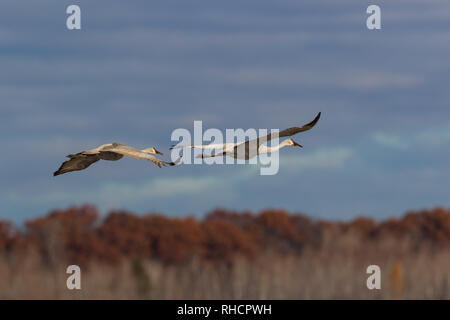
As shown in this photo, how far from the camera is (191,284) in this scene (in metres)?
35.2

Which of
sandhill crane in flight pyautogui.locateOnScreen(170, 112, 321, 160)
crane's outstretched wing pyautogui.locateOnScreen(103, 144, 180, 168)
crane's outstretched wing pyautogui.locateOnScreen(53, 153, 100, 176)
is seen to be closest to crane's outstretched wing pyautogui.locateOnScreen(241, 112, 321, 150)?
sandhill crane in flight pyautogui.locateOnScreen(170, 112, 321, 160)

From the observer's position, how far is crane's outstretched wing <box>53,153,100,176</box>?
11.4 ft

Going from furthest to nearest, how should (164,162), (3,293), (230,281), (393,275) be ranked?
(393,275), (230,281), (3,293), (164,162)

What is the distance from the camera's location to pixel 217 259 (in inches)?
1634

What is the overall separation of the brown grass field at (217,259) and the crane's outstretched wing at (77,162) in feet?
92.4

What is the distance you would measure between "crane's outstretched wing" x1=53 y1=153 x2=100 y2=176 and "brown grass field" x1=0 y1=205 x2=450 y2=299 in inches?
1109

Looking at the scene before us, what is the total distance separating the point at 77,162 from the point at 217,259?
38.4 m

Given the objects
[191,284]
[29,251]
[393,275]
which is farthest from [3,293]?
[393,275]

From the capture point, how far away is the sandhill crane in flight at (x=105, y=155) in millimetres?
3307

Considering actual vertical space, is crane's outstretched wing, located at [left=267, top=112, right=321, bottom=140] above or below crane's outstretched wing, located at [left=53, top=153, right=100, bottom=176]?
above

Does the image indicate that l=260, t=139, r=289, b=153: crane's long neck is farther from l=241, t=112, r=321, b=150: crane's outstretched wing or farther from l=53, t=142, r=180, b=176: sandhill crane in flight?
l=53, t=142, r=180, b=176: sandhill crane in flight

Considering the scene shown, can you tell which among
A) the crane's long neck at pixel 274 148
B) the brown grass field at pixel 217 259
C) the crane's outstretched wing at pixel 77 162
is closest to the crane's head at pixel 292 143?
the crane's long neck at pixel 274 148
